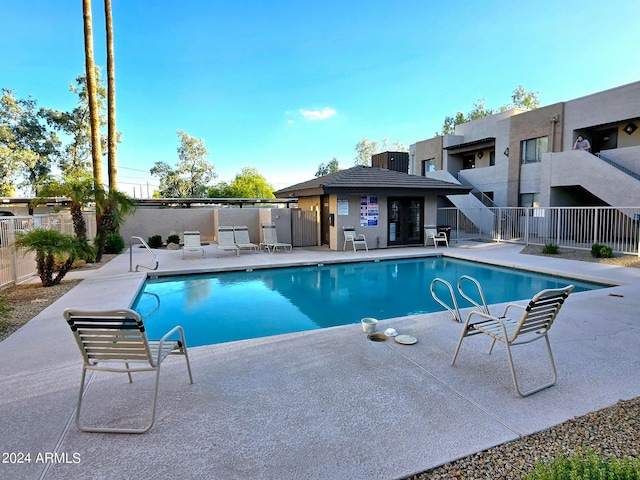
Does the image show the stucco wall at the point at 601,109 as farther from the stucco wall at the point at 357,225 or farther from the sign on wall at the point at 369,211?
the sign on wall at the point at 369,211

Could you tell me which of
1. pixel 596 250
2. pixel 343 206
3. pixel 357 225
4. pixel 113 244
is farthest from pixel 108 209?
pixel 596 250

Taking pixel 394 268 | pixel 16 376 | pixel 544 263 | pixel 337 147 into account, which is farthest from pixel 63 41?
pixel 337 147

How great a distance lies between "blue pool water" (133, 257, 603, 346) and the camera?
6332mm

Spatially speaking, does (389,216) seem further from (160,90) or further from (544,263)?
(160,90)

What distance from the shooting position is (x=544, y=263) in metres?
10.7

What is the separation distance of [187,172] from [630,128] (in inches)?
1424

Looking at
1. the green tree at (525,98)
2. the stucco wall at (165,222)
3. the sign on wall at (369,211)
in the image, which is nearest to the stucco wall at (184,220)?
the stucco wall at (165,222)

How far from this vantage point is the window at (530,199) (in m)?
19.1

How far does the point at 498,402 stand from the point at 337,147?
60.2 m

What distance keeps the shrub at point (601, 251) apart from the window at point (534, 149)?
367 inches

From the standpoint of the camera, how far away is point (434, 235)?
14766 mm

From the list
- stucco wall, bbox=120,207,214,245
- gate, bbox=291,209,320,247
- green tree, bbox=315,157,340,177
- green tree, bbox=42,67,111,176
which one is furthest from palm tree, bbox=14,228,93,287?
green tree, bbox=315,157,340,177

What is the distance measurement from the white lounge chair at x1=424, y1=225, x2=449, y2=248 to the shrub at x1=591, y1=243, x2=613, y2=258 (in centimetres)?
482

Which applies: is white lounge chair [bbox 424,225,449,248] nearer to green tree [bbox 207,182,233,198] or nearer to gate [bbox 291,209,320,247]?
gate [bbox 291,209,320,247]
